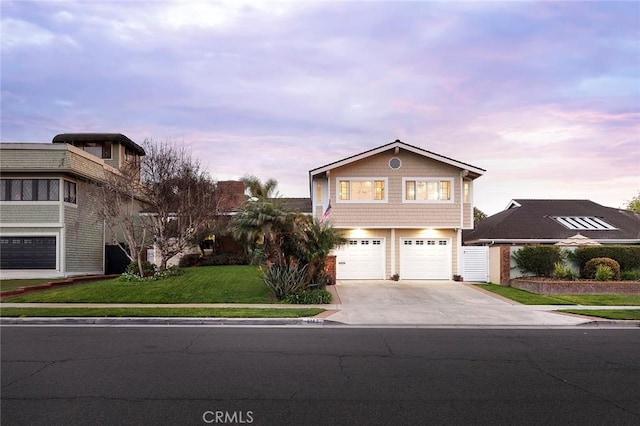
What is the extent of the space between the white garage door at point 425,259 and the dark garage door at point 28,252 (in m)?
18.5

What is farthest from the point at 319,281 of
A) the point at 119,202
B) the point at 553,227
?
the point at 553,227

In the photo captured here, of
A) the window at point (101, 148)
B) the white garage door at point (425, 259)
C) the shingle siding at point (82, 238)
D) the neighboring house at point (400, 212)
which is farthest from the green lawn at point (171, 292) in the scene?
the window at point (101, 148)

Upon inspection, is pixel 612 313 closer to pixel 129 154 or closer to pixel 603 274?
pixel 603 274

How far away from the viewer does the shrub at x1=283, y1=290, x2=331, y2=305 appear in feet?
53.9

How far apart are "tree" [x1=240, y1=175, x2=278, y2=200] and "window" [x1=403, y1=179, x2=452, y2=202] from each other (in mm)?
17421

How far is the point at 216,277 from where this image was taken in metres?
21.7

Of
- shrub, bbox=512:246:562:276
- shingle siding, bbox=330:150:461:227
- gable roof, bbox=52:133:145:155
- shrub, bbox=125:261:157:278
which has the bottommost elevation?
shrub, bbox=125:261:157:278

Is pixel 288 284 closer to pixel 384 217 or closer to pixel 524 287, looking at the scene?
pixel 384 217

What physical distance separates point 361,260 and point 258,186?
17.7 metres

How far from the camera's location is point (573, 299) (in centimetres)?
1798

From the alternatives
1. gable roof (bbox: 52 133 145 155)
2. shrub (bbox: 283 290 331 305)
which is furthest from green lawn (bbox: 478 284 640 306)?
gable roof (bbox: 52 133 145 155)

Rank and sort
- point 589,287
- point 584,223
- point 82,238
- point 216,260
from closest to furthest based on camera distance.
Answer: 1. point 589,287
2. point 82,238
3. point 216,260
4. point 584,223

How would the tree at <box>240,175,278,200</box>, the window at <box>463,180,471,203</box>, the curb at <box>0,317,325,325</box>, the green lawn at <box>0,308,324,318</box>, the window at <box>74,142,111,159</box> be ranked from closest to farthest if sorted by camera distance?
the curb at <box>0,317,325,325</box>, the green lawn at <box>0,308,324,318</box>, the window at <box>463,180,471,203</box>, the window at <box>74,142,111,159</box>, the tree at <box>240,175,278,200</box>

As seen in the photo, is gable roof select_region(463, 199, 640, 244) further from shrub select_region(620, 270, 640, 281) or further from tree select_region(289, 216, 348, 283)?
tree select_region(289, 216, 348, 283)
